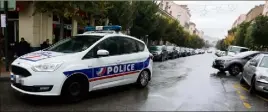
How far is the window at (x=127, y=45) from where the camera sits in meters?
8.18

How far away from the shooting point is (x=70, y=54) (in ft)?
22.1

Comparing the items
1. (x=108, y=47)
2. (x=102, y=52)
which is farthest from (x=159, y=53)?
(x=102, y=52)

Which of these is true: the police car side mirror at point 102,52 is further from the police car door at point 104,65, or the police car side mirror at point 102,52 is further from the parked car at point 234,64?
the parked car at point 234,64

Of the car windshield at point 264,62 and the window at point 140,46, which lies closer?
the window at point 140,46

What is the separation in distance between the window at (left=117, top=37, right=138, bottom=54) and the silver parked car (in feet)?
12.3

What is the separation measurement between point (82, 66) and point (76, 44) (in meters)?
1.04

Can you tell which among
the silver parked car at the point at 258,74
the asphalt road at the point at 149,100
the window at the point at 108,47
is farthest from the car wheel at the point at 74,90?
the silver parked car at the point at 258,74

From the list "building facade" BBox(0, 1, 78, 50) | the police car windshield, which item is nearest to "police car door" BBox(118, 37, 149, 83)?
the police car windshield

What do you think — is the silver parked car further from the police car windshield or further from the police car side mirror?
the police car windshield

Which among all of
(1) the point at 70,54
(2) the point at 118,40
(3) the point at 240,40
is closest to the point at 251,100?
(2) the point at 118,40

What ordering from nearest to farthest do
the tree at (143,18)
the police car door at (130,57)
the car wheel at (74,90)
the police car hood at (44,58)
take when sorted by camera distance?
the police car hood at (44,58) → the car wheel at (74,90) → the police car door at (130,57) → the tree at (143,18)

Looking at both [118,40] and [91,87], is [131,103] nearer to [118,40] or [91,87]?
[91,87]

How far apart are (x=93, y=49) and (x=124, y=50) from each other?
126 cm

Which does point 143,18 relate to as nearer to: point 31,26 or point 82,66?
point 31,26
